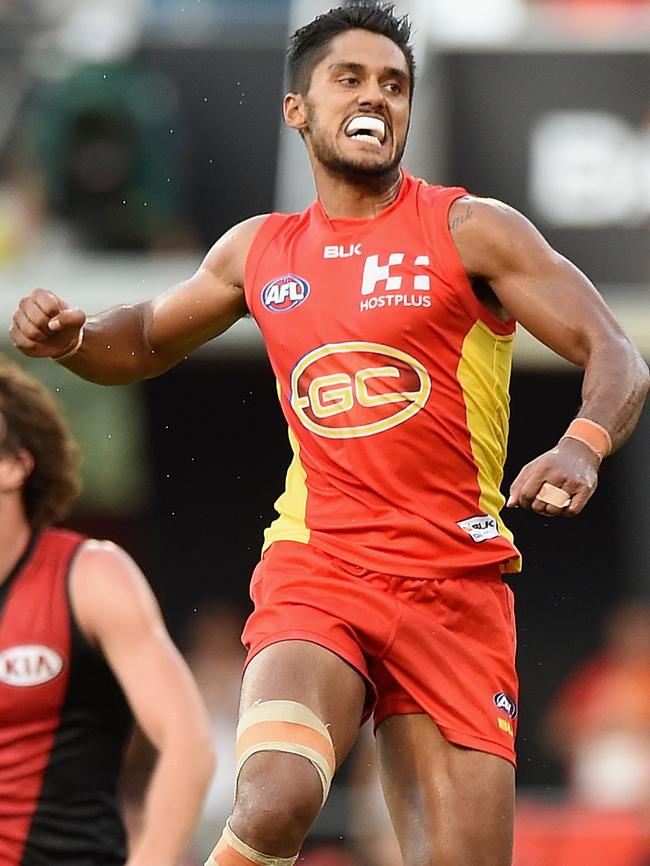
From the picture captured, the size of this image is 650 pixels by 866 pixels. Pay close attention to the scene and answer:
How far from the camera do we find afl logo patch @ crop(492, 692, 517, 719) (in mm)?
5214

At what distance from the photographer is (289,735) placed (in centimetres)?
471

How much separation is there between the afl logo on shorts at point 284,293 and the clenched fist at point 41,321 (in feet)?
1.72

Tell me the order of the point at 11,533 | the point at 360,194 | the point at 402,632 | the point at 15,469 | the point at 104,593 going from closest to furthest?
the point at 402,632 < the point at 360,194 < the point at 104,593 < the point at 11,533 < the point at 15,469

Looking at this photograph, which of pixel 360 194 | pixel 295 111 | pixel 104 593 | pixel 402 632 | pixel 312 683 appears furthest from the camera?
pixel 104 593

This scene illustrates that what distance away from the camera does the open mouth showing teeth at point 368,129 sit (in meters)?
5.29

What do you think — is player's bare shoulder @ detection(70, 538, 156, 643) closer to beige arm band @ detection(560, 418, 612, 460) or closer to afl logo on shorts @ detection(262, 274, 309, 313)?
afl logo on shorts @ detection(262, 274, 309, 313)

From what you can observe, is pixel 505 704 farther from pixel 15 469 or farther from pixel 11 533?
pixel 15 469

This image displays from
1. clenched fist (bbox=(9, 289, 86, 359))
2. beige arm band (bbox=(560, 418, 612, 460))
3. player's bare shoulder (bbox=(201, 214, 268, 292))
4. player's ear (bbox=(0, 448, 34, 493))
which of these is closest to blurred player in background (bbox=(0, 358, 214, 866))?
player's ear (bbox=(0, 448, 34, 493))

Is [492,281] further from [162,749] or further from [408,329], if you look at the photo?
[162,749]

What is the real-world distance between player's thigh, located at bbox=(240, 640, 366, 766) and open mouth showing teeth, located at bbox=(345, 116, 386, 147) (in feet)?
4.66

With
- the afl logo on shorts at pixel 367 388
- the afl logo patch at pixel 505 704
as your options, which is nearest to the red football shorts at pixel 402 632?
the afl logo patch at pixel 505 704

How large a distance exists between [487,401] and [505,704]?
84 cm

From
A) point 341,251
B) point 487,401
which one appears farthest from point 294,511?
point 341,251

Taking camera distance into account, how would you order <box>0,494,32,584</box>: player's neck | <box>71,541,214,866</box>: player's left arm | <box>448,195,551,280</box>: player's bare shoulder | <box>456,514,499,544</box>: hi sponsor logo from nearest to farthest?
<box>448,195,551,280</box>: player's bare shoulder
<box>456,514,499,544</box>: hi sponsor logo
<box>71,541,214,866</box>: player's left arm
<box>0,494,32,584</box>: player's neck
